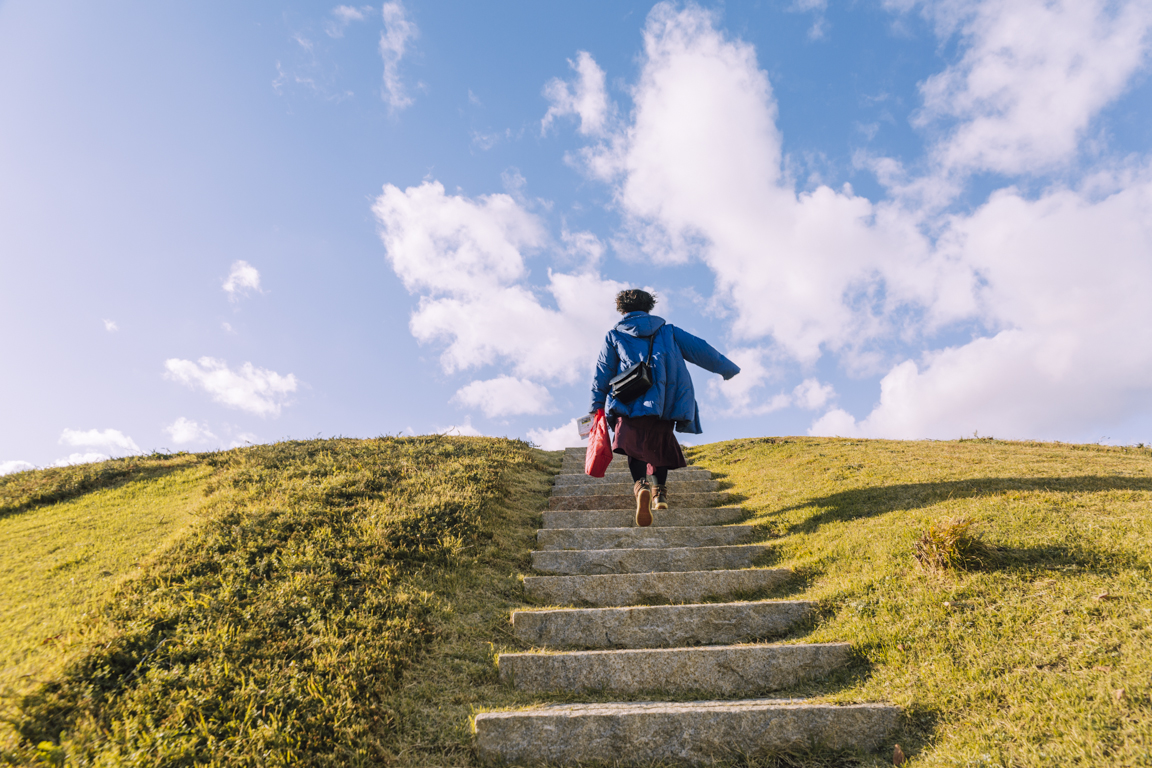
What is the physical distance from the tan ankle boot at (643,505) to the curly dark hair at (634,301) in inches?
92.6

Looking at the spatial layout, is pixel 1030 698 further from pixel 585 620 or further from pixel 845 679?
pixel 585 620

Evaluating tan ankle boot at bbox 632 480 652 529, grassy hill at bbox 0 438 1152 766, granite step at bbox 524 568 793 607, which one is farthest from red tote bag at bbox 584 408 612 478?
granite step at bbox 524 568 793 607

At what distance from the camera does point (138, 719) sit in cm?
329

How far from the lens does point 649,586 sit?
540cm

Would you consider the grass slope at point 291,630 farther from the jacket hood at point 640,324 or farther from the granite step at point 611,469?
the granite step at point 611,469

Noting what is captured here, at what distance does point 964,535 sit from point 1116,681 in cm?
151

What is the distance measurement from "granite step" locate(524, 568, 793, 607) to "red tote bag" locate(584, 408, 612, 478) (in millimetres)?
1585

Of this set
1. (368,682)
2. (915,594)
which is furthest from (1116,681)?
(368,682)

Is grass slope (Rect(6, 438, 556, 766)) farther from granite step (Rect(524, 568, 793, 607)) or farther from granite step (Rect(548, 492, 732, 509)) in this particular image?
granite step (Rect(548, 492, 732, 509))

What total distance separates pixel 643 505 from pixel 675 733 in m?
3.32

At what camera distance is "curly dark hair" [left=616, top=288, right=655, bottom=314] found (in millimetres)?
7535

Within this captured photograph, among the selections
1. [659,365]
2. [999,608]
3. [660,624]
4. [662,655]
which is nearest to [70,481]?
[659,365]

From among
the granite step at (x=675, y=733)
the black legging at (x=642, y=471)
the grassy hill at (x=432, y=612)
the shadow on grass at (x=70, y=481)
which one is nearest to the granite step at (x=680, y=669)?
the grassy hill at (x=432, y=612)

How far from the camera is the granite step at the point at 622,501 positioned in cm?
820
